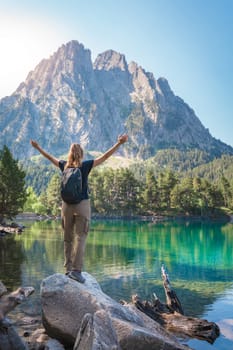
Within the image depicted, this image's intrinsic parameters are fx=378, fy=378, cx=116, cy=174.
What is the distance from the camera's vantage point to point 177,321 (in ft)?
53.5

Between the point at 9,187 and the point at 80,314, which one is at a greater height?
the point at 9,187

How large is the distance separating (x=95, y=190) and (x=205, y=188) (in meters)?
41.5

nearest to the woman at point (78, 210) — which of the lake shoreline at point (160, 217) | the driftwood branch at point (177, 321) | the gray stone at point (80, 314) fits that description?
the gray stone at point (80, 314)

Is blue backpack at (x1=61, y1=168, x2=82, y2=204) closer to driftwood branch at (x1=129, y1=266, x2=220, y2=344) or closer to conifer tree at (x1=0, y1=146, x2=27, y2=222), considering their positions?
driftwood branch at (x1=129, y1=266, x2=220, y2=344)

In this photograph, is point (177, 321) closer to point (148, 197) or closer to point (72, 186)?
point (72, 186)

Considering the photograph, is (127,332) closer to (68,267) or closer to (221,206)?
(68,267)

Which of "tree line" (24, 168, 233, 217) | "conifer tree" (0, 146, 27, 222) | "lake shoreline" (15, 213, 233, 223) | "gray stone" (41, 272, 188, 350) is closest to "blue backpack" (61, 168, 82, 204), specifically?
"gray stone" (41, 272, 188, 350)

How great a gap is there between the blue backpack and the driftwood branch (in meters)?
8.31

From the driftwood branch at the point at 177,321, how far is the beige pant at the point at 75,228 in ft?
22.2

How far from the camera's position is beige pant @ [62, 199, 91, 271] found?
10281mm

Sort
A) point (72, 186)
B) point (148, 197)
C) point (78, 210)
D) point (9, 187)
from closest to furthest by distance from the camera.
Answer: point (72, 186), point (78, 210), point (9, 187), point (148, 197)

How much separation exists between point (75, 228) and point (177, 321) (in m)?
8.41

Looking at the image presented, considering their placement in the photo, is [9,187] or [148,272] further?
[9,187]

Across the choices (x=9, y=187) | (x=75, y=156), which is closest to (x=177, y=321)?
(x=75, y=156)
